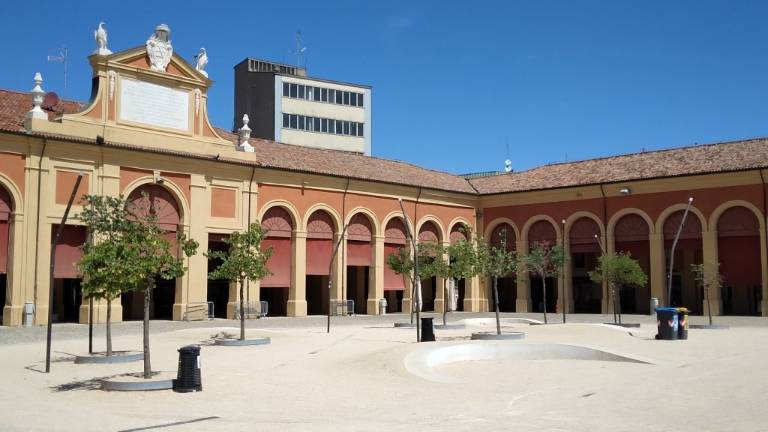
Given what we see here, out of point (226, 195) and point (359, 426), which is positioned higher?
point (226, 195)

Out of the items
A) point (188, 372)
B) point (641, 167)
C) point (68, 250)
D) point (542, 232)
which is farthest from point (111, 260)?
point (641, 167)

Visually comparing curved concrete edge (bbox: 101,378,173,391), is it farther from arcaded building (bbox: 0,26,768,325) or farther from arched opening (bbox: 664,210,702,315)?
→ arched opening (bbox: 664,210,702,315)

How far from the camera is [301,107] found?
69875 millimetres

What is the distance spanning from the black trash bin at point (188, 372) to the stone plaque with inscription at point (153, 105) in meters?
22.8

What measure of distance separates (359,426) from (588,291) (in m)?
46.9

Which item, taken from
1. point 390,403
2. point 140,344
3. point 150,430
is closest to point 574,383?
point 390,403

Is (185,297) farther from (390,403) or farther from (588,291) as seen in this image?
(588,291)

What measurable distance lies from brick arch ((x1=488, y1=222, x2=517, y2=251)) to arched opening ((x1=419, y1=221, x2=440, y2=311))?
4198 mm

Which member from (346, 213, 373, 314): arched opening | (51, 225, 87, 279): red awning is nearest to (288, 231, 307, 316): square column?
(346, 213, 373, 314): arched opening

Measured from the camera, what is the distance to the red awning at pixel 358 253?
44056 mm

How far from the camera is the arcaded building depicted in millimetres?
32469

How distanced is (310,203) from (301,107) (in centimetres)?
2961

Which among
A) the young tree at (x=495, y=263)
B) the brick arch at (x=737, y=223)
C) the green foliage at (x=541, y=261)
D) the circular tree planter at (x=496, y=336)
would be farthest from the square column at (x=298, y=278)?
the brick arch at (x=737, y=223)

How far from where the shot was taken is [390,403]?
1342 cm
